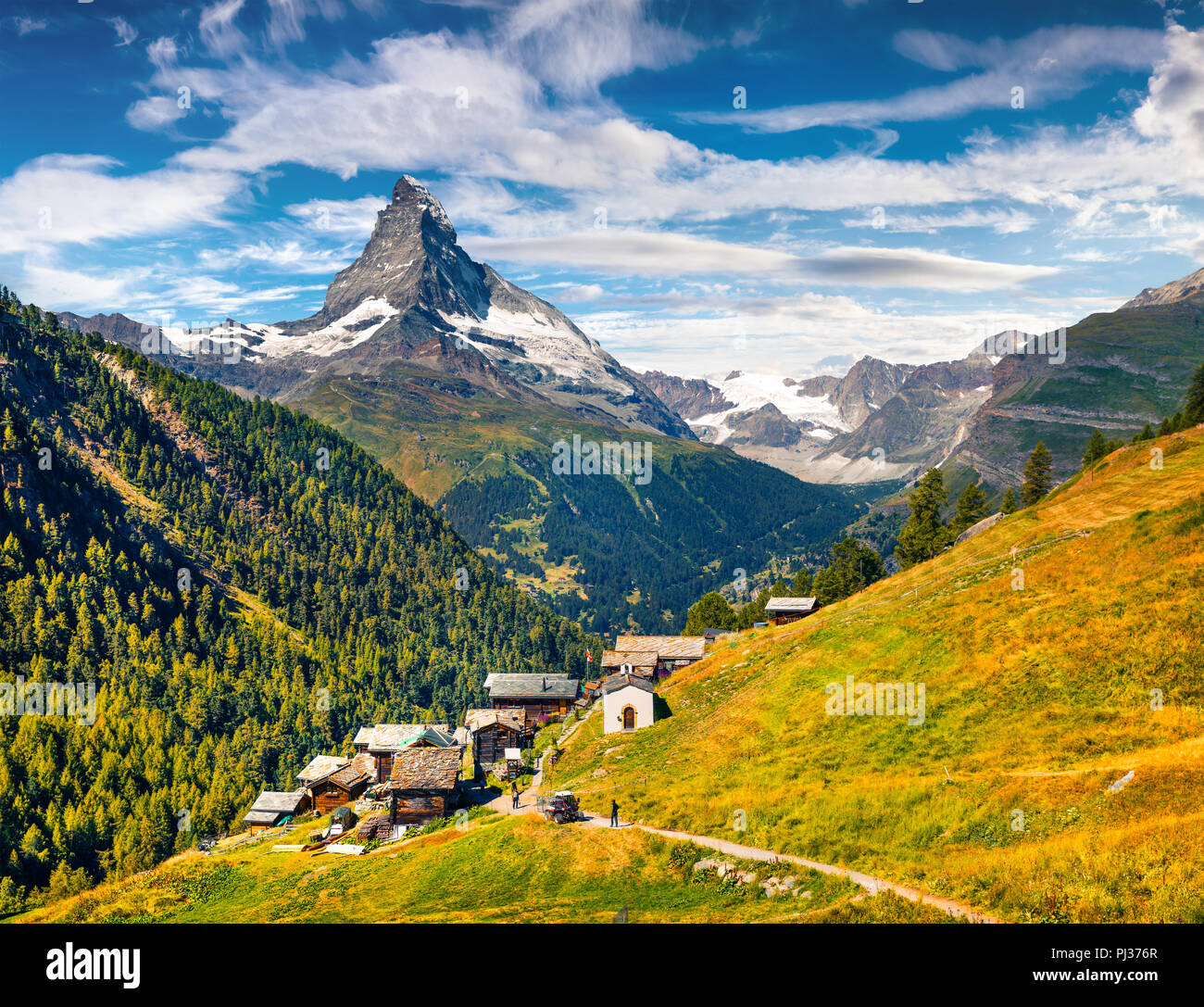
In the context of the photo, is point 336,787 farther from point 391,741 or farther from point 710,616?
point 710,616

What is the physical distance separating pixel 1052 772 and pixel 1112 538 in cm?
3237

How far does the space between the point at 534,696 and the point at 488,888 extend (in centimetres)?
7860

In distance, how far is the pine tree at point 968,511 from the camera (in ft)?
409

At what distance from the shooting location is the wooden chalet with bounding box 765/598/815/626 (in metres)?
127

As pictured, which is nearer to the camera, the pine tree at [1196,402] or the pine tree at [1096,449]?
the pine tree at [1196,402]

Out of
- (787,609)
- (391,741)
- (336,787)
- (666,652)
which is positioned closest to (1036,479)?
(787,609)

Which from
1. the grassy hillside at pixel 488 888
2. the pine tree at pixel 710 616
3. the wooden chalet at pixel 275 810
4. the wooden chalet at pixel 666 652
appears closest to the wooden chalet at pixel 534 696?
the wooden chalet at pixel 666 652

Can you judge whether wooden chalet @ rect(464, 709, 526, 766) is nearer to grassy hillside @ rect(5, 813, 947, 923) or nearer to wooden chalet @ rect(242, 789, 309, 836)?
wooden chalet @ rect(242, 789, 309, 836)

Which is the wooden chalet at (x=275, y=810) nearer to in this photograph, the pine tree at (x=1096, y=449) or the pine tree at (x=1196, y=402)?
the pine tree at (x=1096, y=449)

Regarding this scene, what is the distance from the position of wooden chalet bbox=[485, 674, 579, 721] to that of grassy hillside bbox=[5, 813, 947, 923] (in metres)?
53.5

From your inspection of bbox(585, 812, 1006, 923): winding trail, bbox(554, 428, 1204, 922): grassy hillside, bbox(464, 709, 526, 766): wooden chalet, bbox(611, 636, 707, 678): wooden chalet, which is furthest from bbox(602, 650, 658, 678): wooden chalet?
bbox(585, 812, 1006, 923): winding trail

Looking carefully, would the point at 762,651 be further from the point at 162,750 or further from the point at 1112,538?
the point at 162,750

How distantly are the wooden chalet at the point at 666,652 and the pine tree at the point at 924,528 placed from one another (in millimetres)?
38246

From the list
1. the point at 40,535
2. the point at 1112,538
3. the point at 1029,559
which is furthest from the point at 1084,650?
the point at 40,535
